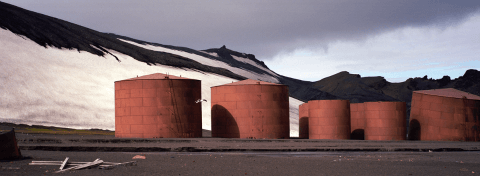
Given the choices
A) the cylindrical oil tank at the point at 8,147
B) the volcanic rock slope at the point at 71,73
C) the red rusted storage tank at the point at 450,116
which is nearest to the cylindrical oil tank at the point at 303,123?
the red rusted storage tank at the point at 450,116

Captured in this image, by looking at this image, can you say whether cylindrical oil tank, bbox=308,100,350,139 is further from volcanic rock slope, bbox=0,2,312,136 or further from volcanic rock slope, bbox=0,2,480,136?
volcanic rock slope, bbox=0,2,480,136

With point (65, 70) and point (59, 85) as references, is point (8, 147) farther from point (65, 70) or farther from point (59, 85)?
point (65, 70)

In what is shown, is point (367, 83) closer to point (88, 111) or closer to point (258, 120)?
point (88, 111)

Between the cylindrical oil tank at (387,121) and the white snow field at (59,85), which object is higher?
the white snow field at (59,85)

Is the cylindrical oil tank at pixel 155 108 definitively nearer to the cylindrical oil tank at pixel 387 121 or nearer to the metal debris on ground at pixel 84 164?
the cylindrical oil tank at pixel 387 121

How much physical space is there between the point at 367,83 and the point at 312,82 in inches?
754

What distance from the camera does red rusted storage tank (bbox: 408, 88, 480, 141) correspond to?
108 ft

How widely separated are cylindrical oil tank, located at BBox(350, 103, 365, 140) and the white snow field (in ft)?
58.5

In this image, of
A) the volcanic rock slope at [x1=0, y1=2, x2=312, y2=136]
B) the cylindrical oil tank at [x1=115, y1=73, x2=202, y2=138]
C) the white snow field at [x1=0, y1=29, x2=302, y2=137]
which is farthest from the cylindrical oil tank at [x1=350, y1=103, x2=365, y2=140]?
the volcanic rock slope at [x1=0, y1=2, x2=312, y2=136]

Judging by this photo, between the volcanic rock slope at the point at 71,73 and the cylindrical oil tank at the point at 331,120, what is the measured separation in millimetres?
21346

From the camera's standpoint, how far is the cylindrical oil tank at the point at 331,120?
1363 inches

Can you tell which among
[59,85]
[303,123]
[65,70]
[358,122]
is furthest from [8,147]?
[65,70]

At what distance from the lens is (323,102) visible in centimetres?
3500

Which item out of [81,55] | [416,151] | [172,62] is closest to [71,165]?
[416,151]
